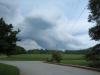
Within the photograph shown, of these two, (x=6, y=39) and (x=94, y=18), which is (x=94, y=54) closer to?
(x=94, y=18)

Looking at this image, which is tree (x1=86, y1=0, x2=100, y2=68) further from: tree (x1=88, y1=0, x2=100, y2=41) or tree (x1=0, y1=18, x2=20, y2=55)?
tree (x1=0, y1=18, x2=20, y2=55)

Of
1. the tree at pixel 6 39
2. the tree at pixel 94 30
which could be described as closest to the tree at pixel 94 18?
the tree at pixel 94 30

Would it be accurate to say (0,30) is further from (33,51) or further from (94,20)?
(33,51)

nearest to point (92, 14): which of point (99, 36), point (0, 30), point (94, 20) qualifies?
point (94, 20)

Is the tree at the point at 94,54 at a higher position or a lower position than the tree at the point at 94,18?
lower

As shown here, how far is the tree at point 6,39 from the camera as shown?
103ft

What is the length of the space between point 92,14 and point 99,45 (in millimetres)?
4188

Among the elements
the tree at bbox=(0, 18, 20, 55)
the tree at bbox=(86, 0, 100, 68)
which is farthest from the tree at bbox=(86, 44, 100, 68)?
the tree at bbox=(0, 18, 20, 55)

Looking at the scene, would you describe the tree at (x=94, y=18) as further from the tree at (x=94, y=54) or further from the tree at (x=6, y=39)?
the tree at (x=6, y=39)

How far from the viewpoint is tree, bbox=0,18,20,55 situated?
31486mm

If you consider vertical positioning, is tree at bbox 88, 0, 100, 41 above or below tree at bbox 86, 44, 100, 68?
above

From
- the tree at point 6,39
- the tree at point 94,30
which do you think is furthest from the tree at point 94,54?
the tree at point 6,39

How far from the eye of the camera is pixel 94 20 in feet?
112

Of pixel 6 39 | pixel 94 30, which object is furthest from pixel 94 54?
pixel 6 39
